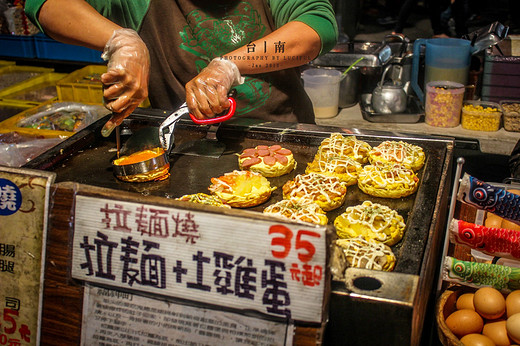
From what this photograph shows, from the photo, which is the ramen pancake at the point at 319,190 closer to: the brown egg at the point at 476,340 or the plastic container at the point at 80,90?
the brown egg at the point at 476,340

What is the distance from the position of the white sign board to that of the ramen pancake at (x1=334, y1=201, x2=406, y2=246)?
90 cm

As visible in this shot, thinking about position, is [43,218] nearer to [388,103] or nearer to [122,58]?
[122,58]

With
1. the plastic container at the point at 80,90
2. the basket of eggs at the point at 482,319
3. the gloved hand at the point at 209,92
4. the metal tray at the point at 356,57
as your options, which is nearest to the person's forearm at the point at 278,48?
the gloved hand at the point at 209,92

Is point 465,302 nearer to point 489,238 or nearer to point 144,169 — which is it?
point 489,238

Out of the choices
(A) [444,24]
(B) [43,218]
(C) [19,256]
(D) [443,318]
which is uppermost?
(A) [444,24]

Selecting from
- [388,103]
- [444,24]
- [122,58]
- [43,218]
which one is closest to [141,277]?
[43,218]

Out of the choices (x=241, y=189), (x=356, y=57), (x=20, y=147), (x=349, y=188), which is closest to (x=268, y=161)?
(x=241, y=189)

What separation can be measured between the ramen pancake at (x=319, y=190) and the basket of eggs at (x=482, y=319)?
0.73 meters

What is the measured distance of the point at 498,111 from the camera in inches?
193

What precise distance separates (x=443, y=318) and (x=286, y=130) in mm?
1458

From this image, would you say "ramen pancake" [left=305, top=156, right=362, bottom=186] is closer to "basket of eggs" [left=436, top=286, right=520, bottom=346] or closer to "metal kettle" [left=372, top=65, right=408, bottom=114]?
"basket of eggs" [left=436, top=286, right=520, bottom=346]

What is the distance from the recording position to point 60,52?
5.76 meters

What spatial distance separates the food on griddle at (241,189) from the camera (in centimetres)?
250

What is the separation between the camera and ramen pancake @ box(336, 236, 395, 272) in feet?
6.13
